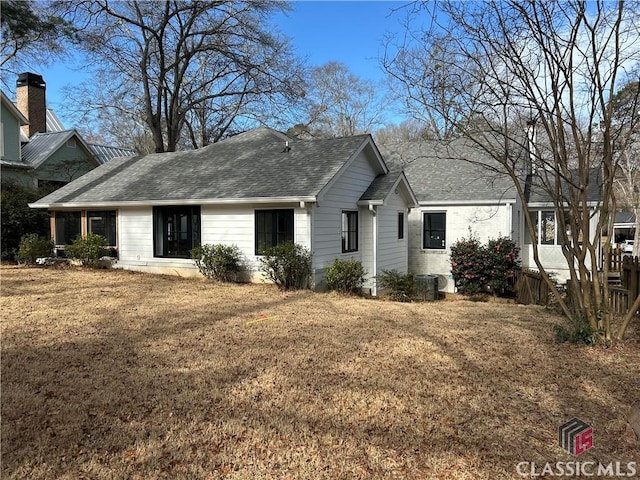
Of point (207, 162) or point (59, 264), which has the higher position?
point (207, 162)

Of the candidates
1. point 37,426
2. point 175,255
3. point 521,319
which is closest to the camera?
point 37,426

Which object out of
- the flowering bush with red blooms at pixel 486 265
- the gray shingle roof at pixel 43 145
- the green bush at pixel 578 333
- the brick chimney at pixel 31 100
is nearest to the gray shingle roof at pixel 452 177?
the flowering bush with red blooms at pixel 486 265

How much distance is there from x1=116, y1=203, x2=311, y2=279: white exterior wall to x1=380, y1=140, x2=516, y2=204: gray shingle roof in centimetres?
465

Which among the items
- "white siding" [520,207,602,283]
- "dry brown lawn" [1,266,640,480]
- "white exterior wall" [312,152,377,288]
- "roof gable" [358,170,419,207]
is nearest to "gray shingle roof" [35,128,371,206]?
"white exterior wall" [312,152,377,288]

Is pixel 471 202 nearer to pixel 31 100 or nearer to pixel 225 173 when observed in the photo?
pixel 225 173

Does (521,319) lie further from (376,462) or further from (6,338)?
(6,338)

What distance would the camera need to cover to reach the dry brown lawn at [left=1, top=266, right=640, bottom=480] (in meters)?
3.26

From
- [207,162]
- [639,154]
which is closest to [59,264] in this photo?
[207,162]

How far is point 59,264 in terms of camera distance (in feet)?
49.4

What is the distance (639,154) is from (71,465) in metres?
24.4

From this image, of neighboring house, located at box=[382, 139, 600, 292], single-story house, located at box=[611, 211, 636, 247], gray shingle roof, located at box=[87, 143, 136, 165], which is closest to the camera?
neighboring house, located at box=[382, 139, 600, 292]

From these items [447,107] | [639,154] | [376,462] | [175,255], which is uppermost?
[639,154]

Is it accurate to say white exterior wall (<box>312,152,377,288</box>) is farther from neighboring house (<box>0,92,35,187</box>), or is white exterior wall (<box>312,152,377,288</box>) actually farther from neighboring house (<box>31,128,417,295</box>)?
neighboring house (<box>0,92,35,187</box>)

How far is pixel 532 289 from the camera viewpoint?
1167 centimetres
